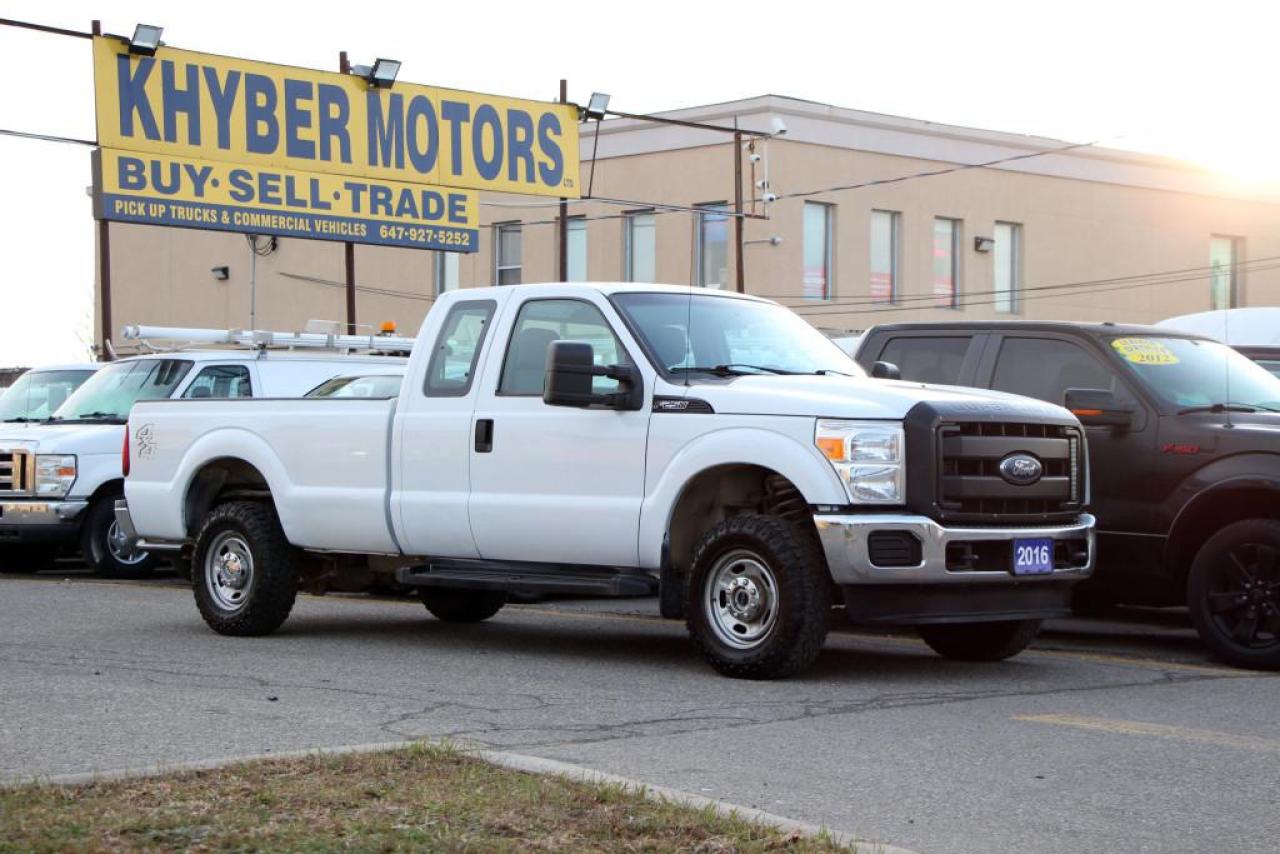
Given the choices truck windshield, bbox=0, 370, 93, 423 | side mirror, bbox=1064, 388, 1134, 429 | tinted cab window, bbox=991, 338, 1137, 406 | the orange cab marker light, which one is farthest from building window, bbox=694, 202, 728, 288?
the orange cab marker light

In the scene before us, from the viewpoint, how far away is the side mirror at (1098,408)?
10.8 meters

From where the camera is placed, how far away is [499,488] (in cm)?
1050

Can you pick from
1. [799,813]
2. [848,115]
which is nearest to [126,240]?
[848,115]

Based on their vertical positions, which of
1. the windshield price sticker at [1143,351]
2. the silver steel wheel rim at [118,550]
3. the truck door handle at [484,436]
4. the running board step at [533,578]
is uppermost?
the windshield price sticker at [1143,351]

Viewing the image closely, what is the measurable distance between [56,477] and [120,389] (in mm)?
1118

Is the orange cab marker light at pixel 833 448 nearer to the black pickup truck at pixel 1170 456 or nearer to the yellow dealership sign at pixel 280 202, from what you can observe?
the black pickup truck at pixel 1170 456

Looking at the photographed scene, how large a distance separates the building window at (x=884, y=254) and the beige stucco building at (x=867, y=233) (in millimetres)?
39

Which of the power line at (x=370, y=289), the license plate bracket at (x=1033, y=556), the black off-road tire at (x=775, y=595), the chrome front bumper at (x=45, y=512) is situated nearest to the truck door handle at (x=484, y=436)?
the black off-road tire at (x=775, y=595)

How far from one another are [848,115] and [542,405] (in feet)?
89.2

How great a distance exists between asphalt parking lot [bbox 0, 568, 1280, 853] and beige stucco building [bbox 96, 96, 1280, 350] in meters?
21.4

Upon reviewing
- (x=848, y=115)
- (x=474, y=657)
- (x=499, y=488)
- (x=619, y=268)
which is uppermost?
(x=848, y=115)

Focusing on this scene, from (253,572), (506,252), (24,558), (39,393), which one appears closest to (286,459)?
(253,572)

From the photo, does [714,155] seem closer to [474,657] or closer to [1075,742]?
[474,657]

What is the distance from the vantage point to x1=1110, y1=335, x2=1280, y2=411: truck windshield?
36.4ft
